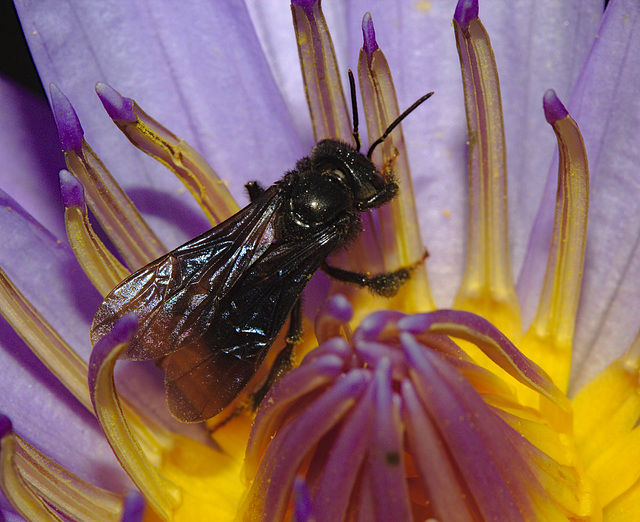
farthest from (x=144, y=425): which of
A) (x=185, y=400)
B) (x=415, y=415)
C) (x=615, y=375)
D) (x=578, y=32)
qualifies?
(x=578, y=32)

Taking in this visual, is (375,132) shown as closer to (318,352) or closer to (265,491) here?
(318,352)

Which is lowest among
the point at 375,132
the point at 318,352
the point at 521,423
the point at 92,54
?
the point at 521,423

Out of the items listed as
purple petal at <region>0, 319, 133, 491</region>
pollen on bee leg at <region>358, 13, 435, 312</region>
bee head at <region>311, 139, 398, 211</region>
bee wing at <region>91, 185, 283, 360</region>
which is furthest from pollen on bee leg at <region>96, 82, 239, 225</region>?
purple petal at <region>0, 319, 133, 491</region>

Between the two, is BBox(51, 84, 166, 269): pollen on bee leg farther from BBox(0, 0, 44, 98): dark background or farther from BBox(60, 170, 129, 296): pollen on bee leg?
BBox(0, 0, 44, 98): dark background

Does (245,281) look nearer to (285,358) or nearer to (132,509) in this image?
(285,358)

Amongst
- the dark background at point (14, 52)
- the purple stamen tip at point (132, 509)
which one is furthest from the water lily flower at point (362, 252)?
the purple stamen tip at point (132, 509)
